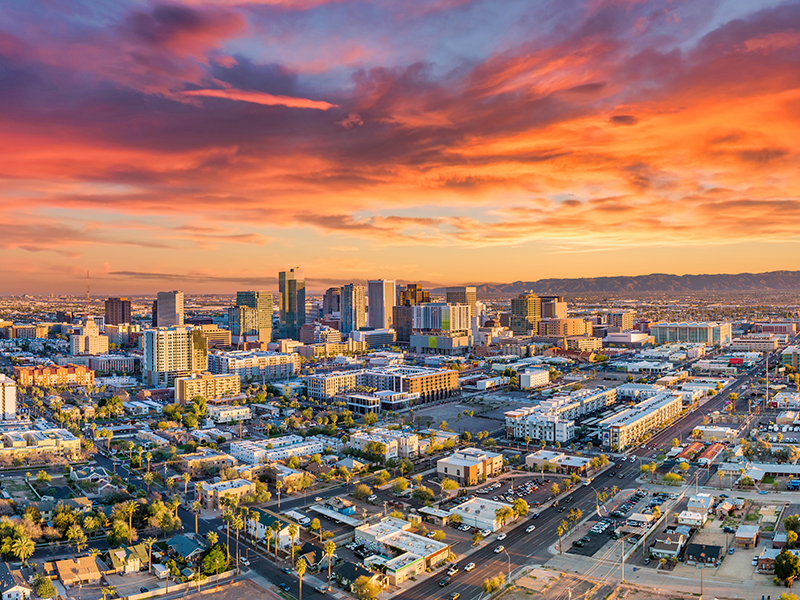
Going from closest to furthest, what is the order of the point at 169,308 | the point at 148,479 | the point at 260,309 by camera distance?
the point at 148,479, the point at 169,308, the point at 260,309

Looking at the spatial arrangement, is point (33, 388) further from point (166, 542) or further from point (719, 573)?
point (719, 573)

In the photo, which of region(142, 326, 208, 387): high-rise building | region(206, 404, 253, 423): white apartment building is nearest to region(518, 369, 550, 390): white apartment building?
region(206, 404, 253, 423): white apartment building

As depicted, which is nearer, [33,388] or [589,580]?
[589,580]

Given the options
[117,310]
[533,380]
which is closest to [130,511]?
[533,380]

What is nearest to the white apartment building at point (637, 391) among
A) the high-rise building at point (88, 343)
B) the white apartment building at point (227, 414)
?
the white apartment building at point (227, 414)

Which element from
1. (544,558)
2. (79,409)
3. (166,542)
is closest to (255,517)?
(166,542)

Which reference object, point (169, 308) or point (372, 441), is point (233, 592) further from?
point (169, 308)
